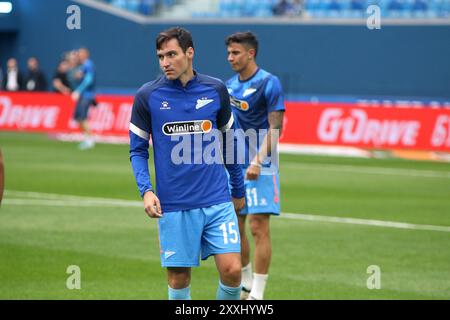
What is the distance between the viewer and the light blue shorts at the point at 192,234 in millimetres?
8320

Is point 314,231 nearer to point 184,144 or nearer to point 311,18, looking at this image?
point 184,144

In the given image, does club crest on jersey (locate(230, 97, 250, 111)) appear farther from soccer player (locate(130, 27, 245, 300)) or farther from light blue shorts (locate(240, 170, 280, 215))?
soccer player (locate(130, 27, 245, 300))

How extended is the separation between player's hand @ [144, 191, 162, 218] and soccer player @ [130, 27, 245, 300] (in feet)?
0.36

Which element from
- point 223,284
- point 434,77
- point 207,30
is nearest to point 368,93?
point 434,77

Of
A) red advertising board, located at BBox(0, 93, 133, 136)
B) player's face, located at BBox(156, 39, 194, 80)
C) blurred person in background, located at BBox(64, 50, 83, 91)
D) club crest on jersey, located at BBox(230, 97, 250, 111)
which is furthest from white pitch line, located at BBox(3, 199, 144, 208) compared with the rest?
blurred person in background, located at BBox(64, 50, 83, 91)

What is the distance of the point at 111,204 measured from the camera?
1777 centimetres

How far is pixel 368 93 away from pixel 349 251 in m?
24.7

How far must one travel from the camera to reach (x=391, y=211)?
17453mm

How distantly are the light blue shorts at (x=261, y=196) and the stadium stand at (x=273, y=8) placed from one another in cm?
2579

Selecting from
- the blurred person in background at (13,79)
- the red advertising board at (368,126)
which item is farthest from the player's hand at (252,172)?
the blurred person in background at (13,79)

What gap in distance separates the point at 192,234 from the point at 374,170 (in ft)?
54.2

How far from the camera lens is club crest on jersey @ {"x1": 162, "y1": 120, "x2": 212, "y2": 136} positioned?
27.1 feet

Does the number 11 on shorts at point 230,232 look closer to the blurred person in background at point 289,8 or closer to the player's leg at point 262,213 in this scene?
the player's leg at point 262,213
